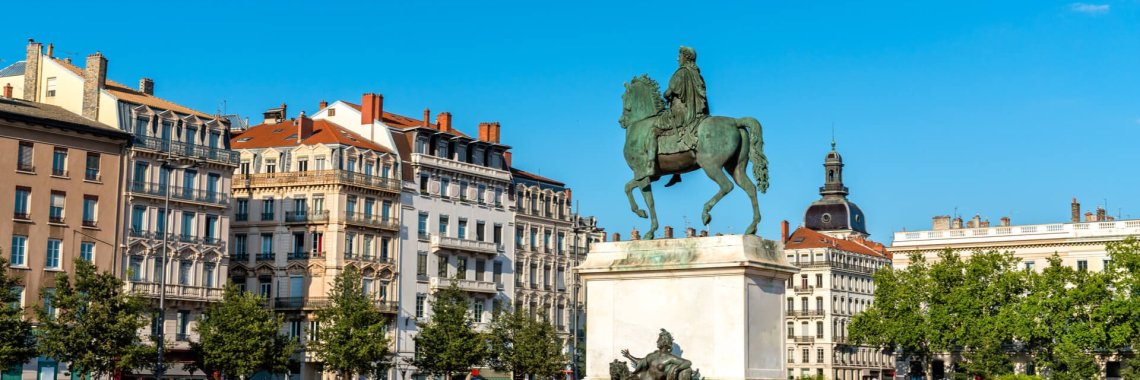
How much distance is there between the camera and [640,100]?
27.6 metres

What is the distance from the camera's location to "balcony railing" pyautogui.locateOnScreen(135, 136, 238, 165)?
250 feet

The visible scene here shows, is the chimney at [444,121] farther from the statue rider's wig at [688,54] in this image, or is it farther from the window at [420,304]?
the statue rider's wig at [688,54]

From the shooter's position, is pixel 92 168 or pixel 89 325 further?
pixel 92 168

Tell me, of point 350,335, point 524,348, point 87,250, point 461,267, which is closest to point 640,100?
point 87,250

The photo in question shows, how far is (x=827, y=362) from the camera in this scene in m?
137

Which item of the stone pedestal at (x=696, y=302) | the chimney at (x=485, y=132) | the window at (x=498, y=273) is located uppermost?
the chimney at (x=485, y=132)

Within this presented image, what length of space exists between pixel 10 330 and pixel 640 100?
41129mm

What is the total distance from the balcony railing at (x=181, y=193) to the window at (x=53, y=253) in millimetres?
5632

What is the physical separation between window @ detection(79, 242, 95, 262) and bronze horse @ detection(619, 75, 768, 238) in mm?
50044

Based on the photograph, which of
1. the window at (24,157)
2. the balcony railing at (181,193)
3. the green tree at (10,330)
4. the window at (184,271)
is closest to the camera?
the green tree at (10,330)

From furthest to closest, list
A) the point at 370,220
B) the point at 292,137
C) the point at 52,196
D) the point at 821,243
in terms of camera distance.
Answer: the point at 821,243
the point at 292,137
the point at 370,220
the point at 52,196

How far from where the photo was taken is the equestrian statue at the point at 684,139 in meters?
26.4

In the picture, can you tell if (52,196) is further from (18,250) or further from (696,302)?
(696,302)

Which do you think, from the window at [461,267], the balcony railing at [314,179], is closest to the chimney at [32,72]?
the balcony railing at [314,179]
